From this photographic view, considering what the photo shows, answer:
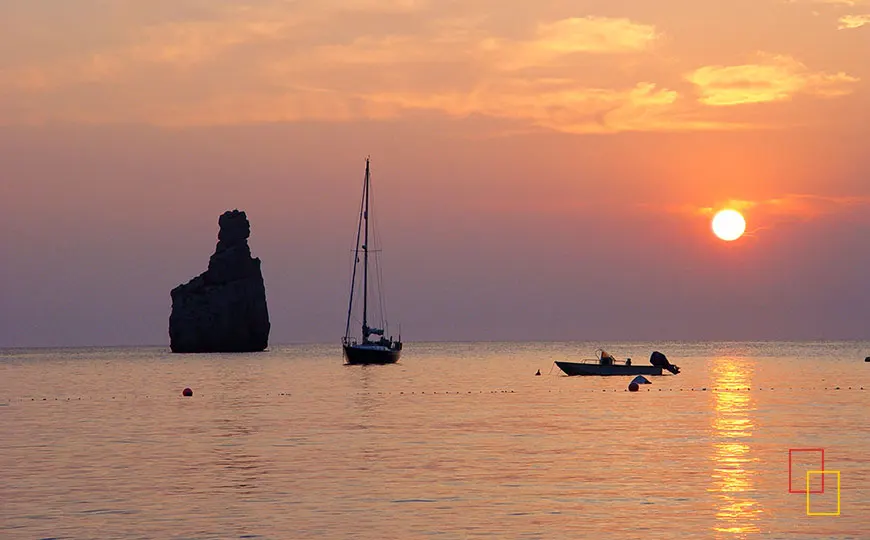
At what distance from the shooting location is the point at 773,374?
6368 inches

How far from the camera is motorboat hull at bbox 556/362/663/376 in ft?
452

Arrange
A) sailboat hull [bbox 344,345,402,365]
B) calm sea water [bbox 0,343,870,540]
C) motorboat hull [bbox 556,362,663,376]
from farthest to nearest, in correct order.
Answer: sailboat hull [bbox 344,345,402,365], motorboat hull [bbox 556,362,663,376], calm sea water [bbox 0,343,870,540]

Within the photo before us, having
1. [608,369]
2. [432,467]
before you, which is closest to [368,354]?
[608,369]

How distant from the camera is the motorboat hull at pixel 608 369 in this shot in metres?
138

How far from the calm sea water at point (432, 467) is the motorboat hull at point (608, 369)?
3693 centimetres

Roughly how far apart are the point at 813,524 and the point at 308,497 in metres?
15.8

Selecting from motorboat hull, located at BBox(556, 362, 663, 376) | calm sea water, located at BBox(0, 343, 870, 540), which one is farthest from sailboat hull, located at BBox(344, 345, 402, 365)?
calm sea water, located at BBox(0, 343, 870, 540)

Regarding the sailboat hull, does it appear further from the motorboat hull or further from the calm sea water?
the calm sea water

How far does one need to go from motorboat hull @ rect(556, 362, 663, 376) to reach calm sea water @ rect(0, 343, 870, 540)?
36.9 metres

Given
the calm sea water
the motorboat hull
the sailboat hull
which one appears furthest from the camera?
the sailboat hull

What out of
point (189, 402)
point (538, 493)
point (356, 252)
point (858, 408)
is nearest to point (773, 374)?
point (356, 252)

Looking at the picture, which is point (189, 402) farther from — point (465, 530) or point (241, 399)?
point (465, 530)

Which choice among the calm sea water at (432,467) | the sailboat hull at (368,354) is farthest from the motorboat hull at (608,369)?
the calm sea water at (432,467)

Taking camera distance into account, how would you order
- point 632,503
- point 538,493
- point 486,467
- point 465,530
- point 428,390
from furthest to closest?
point 428,390 < point 486,467 < point 538,493 < point 632,503 < point 465,530
